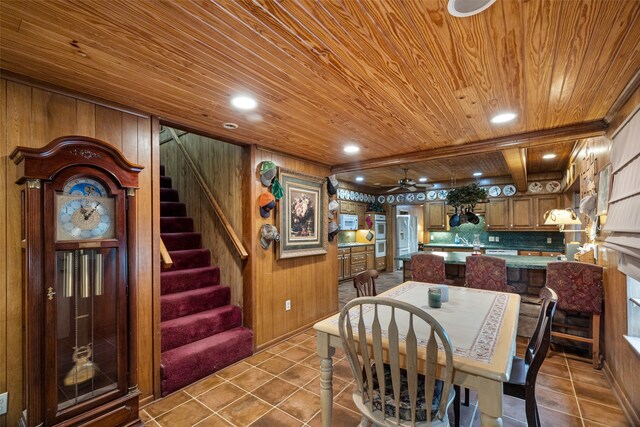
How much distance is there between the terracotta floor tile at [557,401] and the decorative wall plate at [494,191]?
4.92 m

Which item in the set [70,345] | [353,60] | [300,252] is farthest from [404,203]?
[70,345]

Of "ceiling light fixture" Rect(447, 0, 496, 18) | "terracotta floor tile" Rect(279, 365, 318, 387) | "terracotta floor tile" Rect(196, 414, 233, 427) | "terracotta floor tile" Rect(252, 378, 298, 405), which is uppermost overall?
"ceiling light fixture" Rect(447, 0, 496, 18)

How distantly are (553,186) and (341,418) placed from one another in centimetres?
627

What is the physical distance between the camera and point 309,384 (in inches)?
99.7

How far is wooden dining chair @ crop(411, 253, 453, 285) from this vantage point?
3617 mm

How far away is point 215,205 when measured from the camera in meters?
3.48

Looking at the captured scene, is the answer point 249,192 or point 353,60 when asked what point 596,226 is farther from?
point 249,192

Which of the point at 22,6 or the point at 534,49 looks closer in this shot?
the point at 22,6

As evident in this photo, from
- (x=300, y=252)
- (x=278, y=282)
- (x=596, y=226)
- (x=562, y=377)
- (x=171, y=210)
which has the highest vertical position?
(x=171, y=210)

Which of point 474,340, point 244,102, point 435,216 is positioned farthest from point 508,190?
point 244,102

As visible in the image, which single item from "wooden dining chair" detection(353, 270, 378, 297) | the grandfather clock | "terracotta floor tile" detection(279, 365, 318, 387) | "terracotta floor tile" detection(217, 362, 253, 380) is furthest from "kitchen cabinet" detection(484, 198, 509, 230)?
the grandfather clock

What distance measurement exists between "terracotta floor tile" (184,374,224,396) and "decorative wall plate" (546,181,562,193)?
6.78m

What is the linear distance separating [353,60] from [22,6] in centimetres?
143

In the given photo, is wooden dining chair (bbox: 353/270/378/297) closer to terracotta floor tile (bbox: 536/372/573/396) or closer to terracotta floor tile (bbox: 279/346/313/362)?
terracotta floor tile (bbox: 279/346/313/362)
